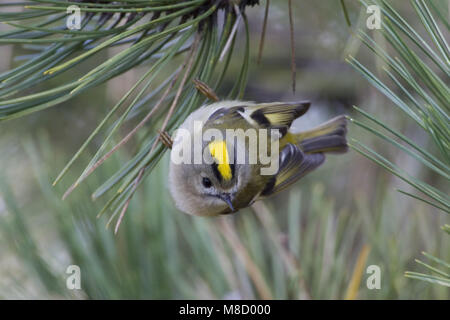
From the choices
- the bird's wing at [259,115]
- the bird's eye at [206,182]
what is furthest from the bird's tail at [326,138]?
the bird's eye at [206,182]

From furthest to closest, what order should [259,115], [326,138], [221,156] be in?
[326,138], [259,115], [221,156]

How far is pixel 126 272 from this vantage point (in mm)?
1269

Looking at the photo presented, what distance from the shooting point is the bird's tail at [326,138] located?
149 centimetres

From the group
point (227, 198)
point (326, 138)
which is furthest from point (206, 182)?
point (326, 138)

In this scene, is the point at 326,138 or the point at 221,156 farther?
the point at 326,138

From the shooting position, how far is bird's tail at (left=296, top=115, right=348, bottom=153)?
1.49 metres

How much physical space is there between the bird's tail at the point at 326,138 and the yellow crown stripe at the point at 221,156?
0.41 metres

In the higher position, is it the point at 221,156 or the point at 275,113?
the point at 275,113

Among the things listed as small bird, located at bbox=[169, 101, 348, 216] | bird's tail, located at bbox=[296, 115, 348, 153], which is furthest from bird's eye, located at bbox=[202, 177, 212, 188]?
bird's tail, located at bbox=[296, 115, 348, 153]

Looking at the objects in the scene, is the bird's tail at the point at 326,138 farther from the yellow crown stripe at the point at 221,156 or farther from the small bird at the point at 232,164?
the yellow crown stripe at the point at 221,156

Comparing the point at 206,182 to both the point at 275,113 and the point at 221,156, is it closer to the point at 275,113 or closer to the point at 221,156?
the point at 221,156

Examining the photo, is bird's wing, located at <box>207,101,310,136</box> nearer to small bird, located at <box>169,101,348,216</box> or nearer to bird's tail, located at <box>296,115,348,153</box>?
small bird, located at <box>169,101,348,216</box>

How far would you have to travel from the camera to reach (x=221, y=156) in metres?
1.17

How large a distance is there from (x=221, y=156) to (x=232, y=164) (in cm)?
3
